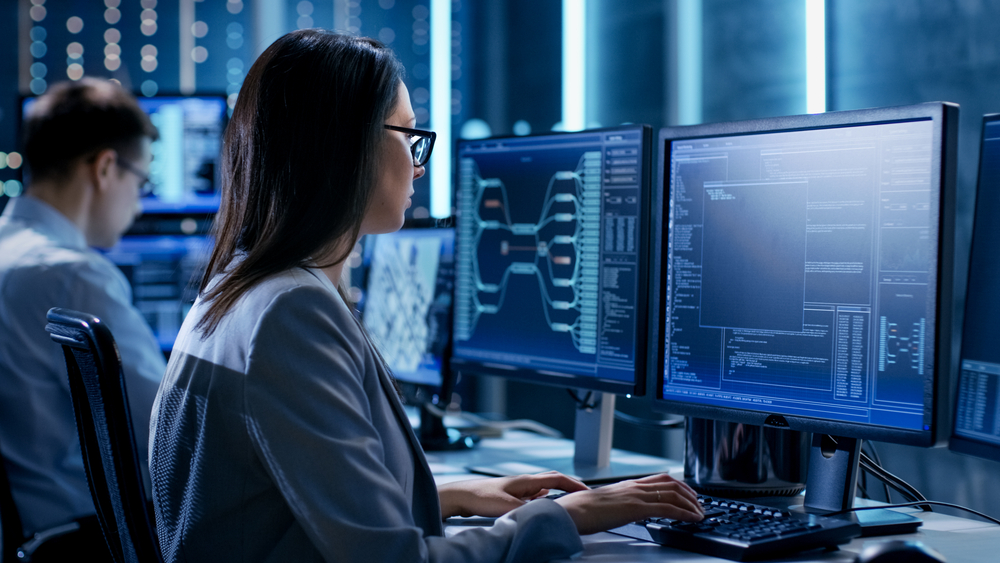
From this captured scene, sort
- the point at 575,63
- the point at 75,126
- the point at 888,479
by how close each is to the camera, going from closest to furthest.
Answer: the point at 888,479
the point at 75,126
the point at 575,63

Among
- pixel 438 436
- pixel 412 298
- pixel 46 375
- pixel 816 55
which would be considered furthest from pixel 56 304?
pixel 816 55

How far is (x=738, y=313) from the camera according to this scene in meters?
1.19

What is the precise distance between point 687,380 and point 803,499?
243 mm

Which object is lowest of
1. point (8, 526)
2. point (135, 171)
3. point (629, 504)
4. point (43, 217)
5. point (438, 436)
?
point (8, 526)

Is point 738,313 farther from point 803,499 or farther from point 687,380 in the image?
point 803,499

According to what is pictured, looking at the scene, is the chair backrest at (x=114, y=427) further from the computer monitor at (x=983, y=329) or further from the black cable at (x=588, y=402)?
the computer monitor at (x=983, y=329)

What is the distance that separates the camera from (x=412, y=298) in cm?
184

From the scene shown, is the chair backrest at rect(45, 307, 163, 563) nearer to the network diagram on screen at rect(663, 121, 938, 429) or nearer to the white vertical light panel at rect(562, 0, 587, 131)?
the network diagram on screen at rect(663, 121, 938, 429)

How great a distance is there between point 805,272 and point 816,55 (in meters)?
0.70

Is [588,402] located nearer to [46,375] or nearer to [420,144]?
[420,144]

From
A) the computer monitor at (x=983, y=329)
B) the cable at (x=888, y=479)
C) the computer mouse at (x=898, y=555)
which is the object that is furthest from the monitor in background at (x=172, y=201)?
the computer mouse at (x=898, y=555)

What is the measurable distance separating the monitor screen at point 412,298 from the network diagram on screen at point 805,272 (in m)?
0.60

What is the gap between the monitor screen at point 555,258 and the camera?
138 centimetres

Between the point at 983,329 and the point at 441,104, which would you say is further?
the point at 441,104
